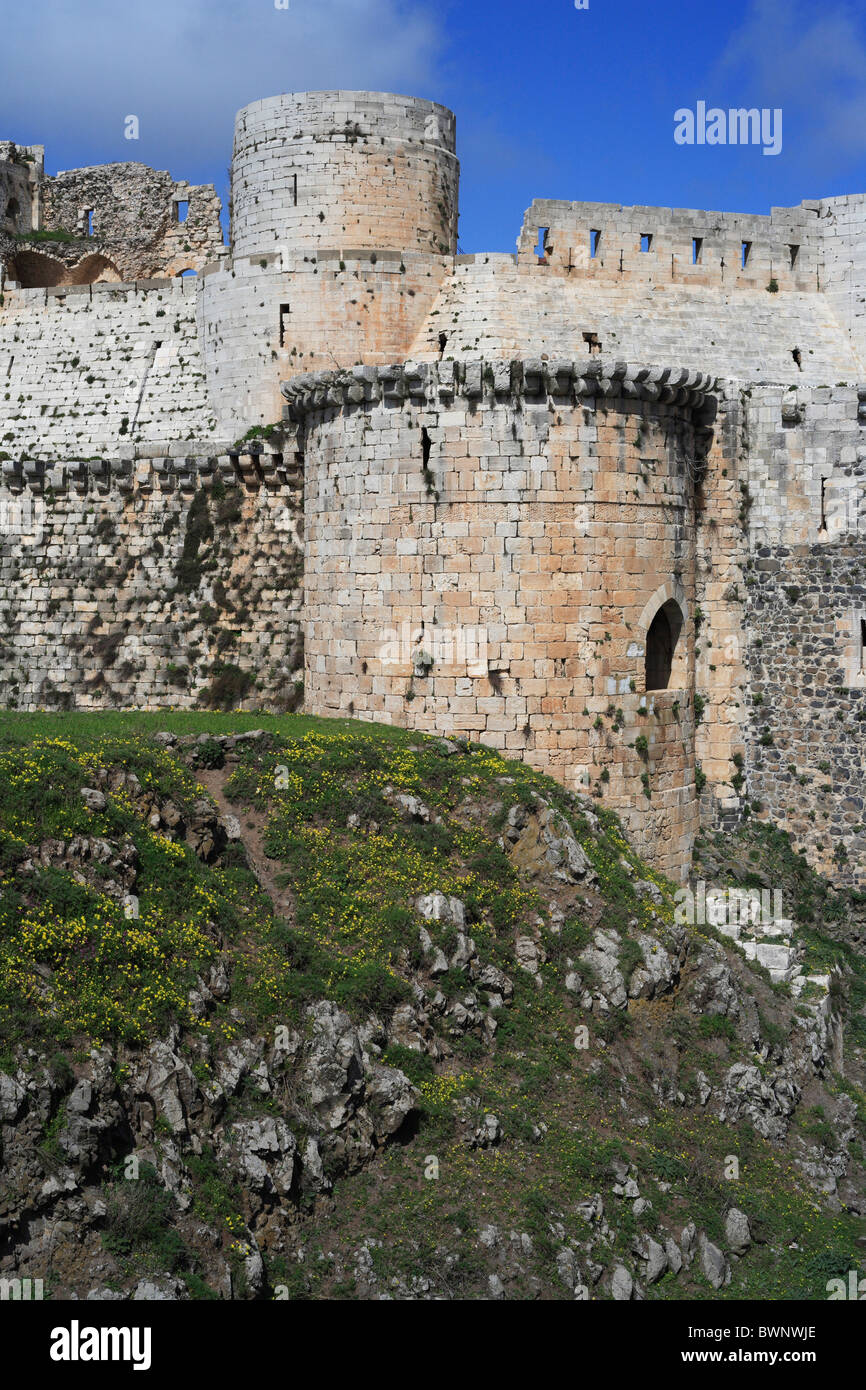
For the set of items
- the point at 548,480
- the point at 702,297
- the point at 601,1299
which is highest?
the point at 702,297

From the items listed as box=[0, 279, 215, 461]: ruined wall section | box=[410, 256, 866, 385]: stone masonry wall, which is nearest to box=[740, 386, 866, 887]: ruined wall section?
box=[410, 256, 866, 385]: stone masonry wall

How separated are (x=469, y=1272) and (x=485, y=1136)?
1.68 metres

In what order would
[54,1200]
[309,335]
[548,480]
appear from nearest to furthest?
1. [54,1200]
2. [548,480]
3. [309,335]

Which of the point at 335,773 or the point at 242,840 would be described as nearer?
the point at 242,840

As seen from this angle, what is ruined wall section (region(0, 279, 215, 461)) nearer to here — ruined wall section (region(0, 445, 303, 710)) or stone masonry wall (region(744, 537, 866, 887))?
ruined wall section (region(0, 445, 303, 710))

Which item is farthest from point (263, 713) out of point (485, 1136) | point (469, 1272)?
point (469, 1272)

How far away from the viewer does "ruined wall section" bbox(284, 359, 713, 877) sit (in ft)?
66.1

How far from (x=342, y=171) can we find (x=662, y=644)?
10.5 meters

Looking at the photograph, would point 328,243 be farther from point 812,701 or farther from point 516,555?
point 812,701

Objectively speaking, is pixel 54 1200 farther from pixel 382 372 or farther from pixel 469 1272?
pixel 382 372

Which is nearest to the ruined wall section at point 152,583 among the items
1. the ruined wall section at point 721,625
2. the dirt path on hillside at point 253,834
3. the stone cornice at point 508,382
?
the stone cornice at point 508,382

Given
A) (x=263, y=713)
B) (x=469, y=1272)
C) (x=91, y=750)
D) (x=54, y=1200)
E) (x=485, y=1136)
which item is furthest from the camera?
(x=263, y=713)

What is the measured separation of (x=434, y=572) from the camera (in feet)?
66.9

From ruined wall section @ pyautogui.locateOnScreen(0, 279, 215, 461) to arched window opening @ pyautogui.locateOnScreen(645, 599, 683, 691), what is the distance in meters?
9.18
